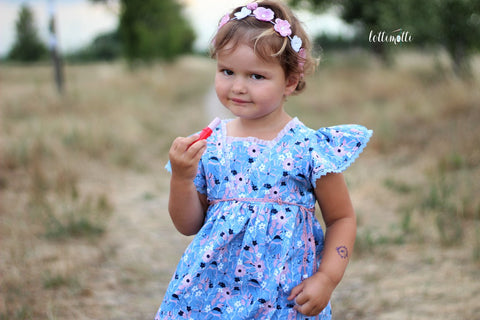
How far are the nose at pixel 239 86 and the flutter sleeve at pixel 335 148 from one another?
0.99 ft

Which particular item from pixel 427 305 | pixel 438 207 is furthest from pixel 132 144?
pixel 427 305

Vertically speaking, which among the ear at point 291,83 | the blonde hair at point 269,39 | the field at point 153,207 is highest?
the blonde hair at point 269,39

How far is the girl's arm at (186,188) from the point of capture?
147cm

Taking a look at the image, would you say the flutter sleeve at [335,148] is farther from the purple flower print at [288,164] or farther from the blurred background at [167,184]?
the blurred background at [167,184]

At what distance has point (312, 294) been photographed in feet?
4.91

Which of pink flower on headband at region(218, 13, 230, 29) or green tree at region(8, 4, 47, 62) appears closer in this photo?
pink flower on headband at region(218, 13, 230, 29)

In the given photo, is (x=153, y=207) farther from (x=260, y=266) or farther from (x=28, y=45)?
(x=28, y=45)

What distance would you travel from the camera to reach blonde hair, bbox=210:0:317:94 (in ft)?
4.98

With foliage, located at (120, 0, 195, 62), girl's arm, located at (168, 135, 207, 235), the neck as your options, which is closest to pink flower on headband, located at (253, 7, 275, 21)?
the neck

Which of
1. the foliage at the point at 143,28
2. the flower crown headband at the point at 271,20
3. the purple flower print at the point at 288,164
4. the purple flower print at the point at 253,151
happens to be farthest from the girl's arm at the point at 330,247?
the foliage at the point at 143,28

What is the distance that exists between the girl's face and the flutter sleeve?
210 millimetres

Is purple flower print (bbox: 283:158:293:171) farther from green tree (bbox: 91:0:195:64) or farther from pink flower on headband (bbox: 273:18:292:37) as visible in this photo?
green tree (bbox: 91:0:195:64)

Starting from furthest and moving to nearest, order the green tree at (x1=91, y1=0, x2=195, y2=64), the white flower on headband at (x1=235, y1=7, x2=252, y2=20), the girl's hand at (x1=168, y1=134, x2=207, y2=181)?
the green tree at (x1=91, y1=0, x2=195, y2=64), the white flower on headband at (x1=235, y1=7, x2=252, y2=20), the girl's hand at (x1=168, y1=134, x2=207, y2=181)

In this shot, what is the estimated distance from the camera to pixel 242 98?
153 cm
